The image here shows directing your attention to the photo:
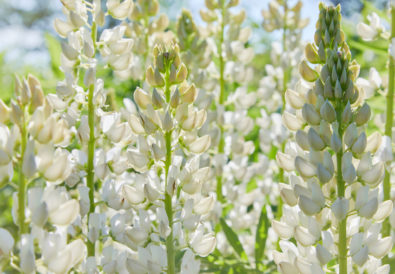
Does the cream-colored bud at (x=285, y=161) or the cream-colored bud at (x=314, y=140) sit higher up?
the cream-colored bud at (x=314, y=140)

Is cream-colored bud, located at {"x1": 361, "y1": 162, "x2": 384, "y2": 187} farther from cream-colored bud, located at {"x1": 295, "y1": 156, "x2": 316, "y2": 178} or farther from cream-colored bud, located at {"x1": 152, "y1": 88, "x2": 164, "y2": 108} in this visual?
cream-colored bud, located at {"x1": 152, "y1": 88, "x2": 164, "y2": 108}

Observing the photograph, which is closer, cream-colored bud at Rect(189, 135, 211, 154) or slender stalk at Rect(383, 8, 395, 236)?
cream-colored bud at Rect(189, 135, 211, 154)

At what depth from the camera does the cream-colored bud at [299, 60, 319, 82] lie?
81cm

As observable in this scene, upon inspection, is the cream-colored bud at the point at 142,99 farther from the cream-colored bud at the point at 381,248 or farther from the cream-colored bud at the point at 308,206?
the cream-colored bud at the point at 381,248

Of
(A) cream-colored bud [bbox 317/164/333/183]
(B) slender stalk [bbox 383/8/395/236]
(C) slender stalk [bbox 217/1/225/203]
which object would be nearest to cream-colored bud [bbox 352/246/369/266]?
(A) cream-colored bud [bbox 317/164/333/183]

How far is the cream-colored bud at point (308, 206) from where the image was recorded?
73 cm

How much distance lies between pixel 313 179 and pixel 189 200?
6.4 inches

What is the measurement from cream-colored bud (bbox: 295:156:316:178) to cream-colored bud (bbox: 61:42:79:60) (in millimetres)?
338

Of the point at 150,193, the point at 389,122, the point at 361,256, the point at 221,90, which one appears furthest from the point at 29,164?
the point at 221,90

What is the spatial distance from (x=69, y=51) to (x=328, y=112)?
1.18 feet

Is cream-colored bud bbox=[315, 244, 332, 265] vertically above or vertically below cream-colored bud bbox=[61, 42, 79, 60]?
below

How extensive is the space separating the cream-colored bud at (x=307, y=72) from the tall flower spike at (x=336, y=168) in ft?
0.10

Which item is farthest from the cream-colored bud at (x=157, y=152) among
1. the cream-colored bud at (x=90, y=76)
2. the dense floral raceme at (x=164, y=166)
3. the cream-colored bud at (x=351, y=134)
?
the cream-colored bud at (x=351, y=134)

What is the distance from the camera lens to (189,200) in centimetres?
78
